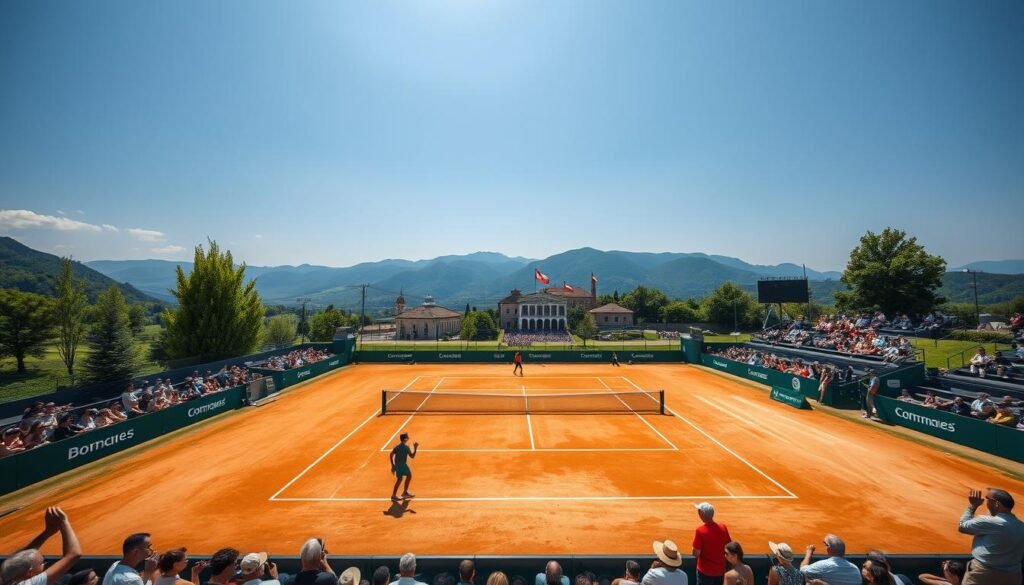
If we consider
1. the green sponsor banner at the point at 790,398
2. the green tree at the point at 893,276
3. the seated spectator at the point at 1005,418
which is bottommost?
the green sponsor banner at the point at 790,398

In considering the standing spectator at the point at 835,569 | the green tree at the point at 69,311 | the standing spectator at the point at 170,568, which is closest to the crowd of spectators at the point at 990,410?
the standing spectator at the point at 835,569

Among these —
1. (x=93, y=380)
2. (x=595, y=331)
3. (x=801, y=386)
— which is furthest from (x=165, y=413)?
(x=595, y=331)

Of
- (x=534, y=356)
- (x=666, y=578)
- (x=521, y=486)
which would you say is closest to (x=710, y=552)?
(x=666, y=578)

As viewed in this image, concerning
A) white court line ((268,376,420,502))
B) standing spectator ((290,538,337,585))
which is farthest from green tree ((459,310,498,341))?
standing spectator ((290,538,337,585))

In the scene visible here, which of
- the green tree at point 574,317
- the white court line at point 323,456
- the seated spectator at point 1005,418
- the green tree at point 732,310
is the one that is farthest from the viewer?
the green tree at point 574,317

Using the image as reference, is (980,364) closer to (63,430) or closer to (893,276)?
(893,276)

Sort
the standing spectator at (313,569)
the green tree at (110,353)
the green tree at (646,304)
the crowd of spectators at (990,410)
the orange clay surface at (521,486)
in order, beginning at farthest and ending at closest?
the green tree at (646,304), the green tree at (110,353), the crowd of spectators at (990,410), the orange clay surface at (521,486), the standing spectator at (313,569)

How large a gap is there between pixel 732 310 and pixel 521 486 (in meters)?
96.5

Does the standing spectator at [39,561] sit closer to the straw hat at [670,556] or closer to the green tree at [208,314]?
the straw hat at [670,556]

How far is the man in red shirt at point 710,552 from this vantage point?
6.46 metres

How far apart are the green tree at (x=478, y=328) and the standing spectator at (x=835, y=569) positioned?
79.9 meters

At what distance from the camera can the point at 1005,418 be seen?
15.8 metres

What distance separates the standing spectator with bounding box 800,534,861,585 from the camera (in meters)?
5.21

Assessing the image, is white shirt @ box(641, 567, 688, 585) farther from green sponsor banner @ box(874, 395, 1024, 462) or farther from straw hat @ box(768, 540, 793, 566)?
green sponsor banner @ box(874, 395, 1024, 462)
